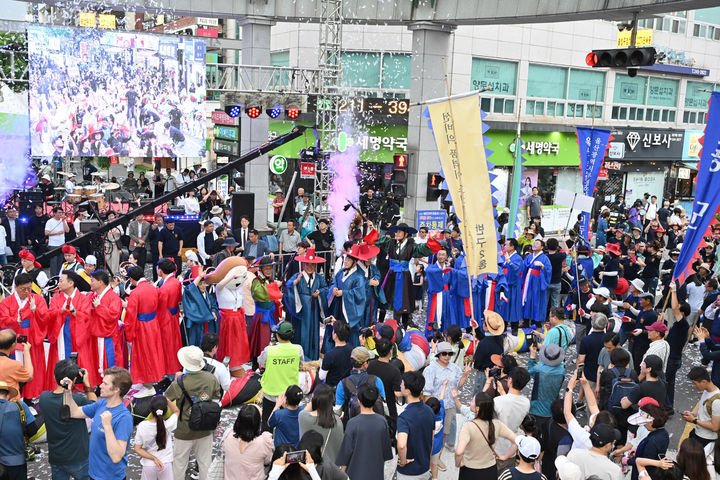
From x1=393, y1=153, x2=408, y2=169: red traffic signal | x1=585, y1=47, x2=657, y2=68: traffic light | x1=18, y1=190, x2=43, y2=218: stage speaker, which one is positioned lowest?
x1=18, y1=190, x2=43, y2=218: stage speaker

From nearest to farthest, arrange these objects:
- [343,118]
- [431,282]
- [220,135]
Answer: [431,282] → [343,118] → [220,135]

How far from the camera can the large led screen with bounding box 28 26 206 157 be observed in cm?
1584

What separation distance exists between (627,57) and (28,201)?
43.9 ft

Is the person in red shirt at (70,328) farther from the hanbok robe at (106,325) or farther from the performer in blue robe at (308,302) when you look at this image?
the performer in blue robe at (308,302)

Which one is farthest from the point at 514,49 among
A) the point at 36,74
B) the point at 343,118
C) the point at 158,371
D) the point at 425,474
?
the point at 425,474

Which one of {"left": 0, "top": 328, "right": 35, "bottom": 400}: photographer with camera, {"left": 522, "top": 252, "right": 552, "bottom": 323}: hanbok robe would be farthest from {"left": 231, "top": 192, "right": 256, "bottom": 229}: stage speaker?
{"left": 0, "top": 328, "right": 35, "bottom": 400}: photographer with camera

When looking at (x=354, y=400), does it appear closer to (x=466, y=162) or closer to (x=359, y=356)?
(x=359, y=356)

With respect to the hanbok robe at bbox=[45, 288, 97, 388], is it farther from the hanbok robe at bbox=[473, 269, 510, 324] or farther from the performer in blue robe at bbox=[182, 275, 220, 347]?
the hanbok robe at bbox=[473, 269, 510, 324]

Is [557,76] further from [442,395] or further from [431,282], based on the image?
[442,395]

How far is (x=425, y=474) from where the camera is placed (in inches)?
231

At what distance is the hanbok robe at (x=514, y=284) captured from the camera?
11797 mm

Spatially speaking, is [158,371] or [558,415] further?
[158,371]

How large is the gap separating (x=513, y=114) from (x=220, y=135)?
11.0 meters

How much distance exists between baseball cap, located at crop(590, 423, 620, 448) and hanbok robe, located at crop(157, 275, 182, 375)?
17.7 ft
